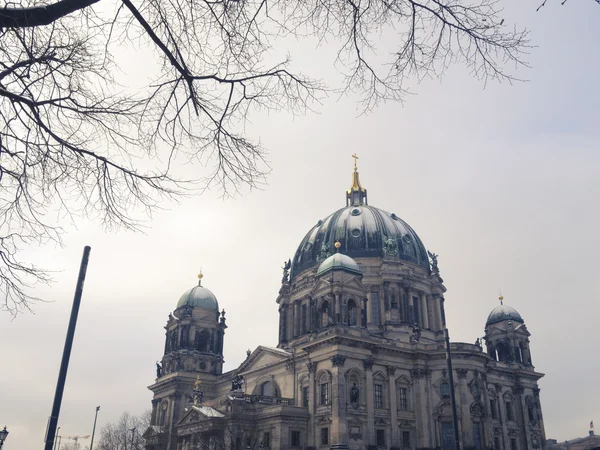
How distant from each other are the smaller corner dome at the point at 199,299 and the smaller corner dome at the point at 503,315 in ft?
120

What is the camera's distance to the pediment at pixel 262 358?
180 ft

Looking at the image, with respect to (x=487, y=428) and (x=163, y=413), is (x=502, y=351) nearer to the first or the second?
(x=487, y=428)

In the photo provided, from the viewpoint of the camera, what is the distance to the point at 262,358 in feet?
193

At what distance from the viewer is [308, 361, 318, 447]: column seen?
46875 millimetres

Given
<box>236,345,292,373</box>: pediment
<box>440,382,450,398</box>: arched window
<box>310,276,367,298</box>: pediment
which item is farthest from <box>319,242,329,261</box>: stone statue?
<box>440,382,450,398</box>: arched window

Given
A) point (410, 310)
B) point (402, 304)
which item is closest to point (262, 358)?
point (402, 304)

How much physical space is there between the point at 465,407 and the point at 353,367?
36.6 feet

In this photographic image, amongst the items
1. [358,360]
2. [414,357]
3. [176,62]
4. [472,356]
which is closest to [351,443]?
[358,360]

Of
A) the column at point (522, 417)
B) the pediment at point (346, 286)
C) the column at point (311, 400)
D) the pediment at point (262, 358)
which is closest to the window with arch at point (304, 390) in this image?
the column at point (311, 400)

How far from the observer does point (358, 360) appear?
49.0 metres

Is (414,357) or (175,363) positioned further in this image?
(175,363)

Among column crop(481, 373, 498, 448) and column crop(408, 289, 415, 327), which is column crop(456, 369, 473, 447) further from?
column crop(408, 289, 415, 327)

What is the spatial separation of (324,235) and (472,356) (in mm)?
23500

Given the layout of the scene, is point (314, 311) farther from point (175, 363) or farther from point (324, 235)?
point (175, 363)
